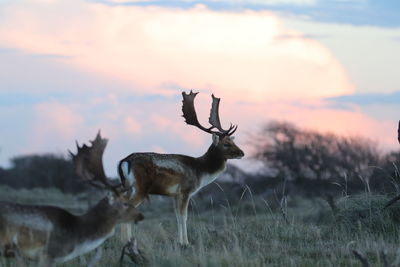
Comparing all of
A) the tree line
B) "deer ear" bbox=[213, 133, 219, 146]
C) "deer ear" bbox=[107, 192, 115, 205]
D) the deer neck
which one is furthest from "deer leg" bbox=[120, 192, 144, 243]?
the tree line

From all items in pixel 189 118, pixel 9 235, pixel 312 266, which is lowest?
pixel 312 266

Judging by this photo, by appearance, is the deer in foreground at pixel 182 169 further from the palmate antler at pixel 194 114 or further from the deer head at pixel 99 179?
the deer head at pixel 99 179

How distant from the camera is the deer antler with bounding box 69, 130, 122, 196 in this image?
9844 millimetres

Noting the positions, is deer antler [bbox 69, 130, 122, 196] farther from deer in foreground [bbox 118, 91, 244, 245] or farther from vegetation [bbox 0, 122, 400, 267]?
deer in foreground [bbox 118, 91, 244, 245]

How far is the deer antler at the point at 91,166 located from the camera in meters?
9.84

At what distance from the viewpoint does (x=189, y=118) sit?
48.2 ft

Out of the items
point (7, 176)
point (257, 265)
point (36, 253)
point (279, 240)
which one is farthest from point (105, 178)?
point (7, 176)

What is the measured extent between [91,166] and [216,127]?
16.3 feet

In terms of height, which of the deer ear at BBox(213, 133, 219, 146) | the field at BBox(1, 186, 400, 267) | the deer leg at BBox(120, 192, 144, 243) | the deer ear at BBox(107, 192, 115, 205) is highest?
the deer ear at BBox(213, 133, 219, 146)

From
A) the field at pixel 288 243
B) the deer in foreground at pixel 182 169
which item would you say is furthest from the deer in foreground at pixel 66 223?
the deer in foreground at pixel 182 169

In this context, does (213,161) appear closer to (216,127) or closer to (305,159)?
(216,127)

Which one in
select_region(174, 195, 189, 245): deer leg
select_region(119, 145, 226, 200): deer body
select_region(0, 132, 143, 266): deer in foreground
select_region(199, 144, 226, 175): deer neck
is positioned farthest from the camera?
select_region(199, 144, 226, 175): deer neck

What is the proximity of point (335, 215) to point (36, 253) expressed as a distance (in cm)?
723

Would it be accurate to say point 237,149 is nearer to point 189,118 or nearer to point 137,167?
point 189,118
